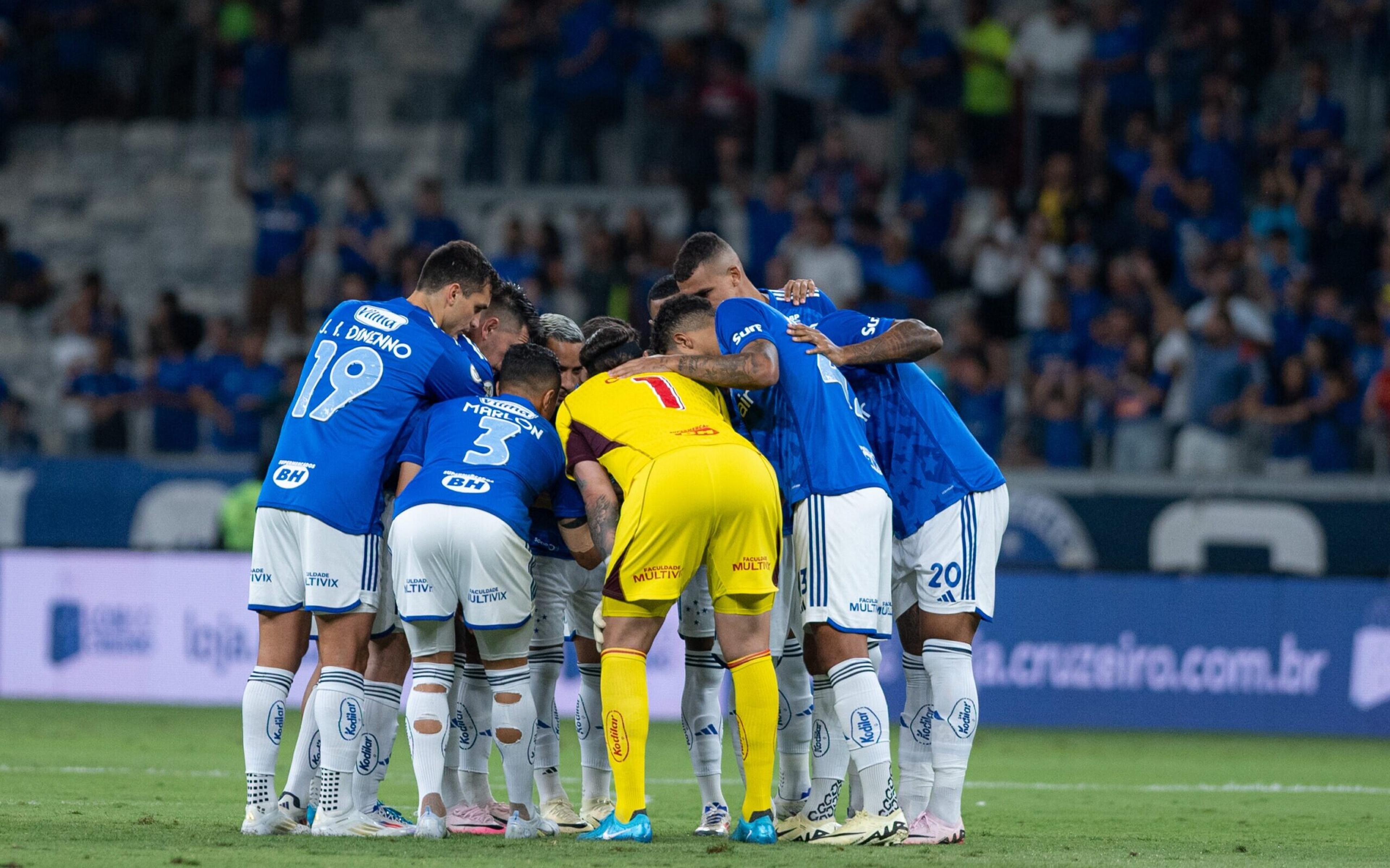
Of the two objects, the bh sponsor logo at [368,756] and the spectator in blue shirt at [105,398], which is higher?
the spectator in blue shirt at [105,398]

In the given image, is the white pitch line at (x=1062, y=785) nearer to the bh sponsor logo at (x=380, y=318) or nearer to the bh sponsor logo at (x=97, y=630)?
the bh sponsor logo at (x=380, y=318)

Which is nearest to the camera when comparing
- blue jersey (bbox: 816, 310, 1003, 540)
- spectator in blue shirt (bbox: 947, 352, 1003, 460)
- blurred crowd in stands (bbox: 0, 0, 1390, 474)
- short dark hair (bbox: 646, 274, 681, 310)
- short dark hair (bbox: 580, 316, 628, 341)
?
blue jersey (bbox: 816, 310, 1003, 540)

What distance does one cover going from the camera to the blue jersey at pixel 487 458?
7191mm

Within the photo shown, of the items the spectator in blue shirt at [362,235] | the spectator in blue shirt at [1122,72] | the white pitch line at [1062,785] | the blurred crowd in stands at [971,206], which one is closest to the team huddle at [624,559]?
the white pitch line at [1062,785]

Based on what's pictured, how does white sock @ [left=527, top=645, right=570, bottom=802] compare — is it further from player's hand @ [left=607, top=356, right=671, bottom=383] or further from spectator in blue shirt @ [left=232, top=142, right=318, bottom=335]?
spectator in blue shirt @ [left=232, top=142, right=318, bottom=335]

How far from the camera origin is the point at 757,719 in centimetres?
698

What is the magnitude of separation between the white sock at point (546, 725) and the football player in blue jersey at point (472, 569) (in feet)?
1.28

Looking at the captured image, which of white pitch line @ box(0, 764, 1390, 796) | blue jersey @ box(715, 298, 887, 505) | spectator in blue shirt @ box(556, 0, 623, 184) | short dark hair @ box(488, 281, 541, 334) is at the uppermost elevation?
spectator in blue shirt @ box(556, 0, 623, 184)

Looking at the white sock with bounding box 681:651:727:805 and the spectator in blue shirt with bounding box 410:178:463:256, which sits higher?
the spectator in blue shirt with bounding box 410:178:463:256

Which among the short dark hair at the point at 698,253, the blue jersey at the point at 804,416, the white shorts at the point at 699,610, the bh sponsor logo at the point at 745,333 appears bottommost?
the white shorts at the point at 699,610

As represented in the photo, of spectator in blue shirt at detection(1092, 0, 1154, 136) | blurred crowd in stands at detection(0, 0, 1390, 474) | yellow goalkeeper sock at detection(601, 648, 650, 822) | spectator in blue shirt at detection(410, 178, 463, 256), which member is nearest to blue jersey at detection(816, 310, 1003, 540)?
yellow goalkeeper sock at detection(601, 648, 650, 822)

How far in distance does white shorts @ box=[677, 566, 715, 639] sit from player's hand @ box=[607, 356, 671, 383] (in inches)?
35.0

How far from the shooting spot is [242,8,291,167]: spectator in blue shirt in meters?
20.5

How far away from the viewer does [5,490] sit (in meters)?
16.0
